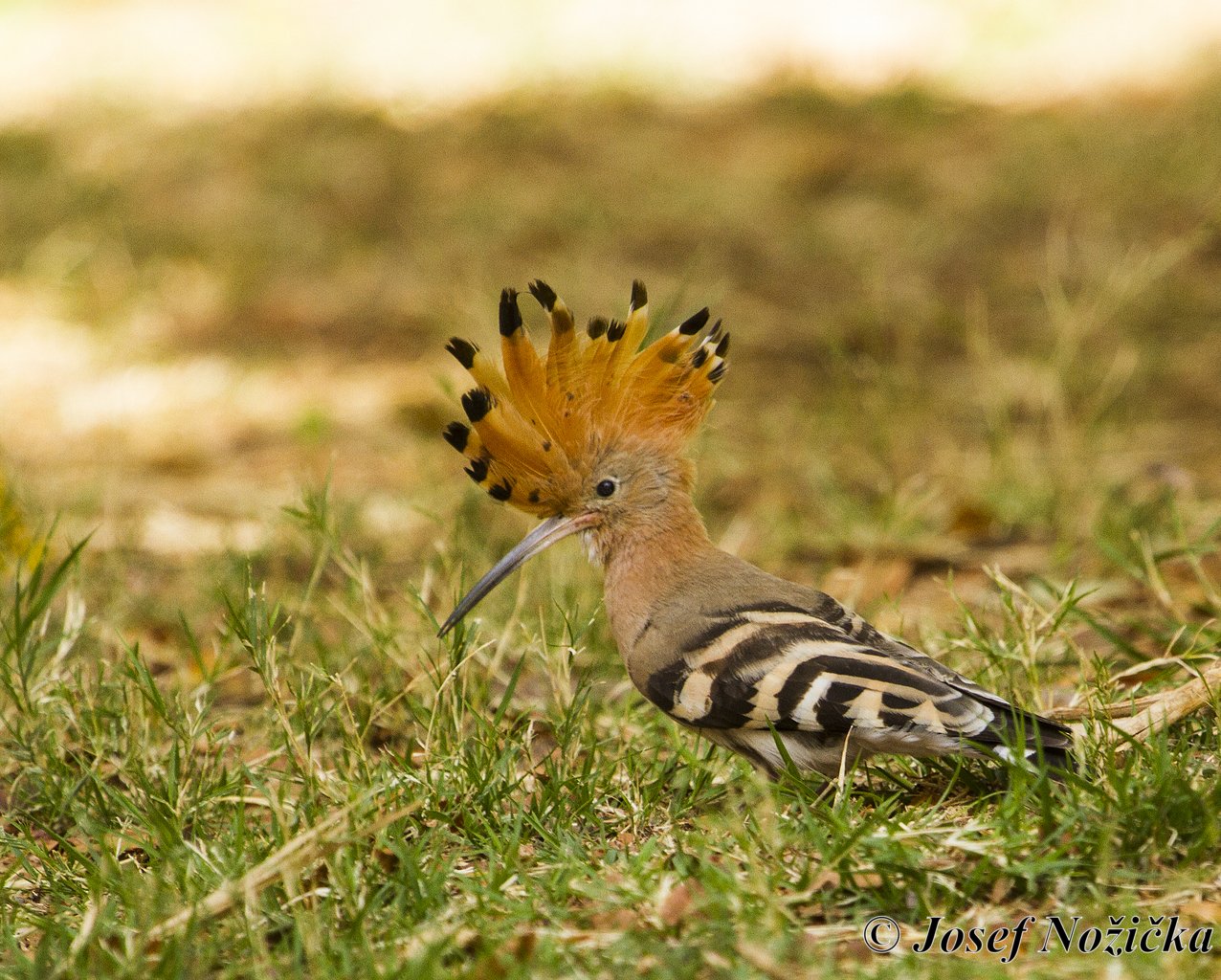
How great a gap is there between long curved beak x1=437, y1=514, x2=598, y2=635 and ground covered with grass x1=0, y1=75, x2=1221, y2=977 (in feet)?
0.38

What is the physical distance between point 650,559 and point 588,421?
294 millimetres

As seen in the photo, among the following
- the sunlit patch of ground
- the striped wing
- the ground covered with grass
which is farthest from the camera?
the sunlit patch of ground

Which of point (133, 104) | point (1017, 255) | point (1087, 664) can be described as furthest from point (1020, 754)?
point (133, 104)

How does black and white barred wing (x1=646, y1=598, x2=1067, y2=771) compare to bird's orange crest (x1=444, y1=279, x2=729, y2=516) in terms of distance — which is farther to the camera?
bird's orange crest (x1=444, y1=279, x2=729, y2=516)

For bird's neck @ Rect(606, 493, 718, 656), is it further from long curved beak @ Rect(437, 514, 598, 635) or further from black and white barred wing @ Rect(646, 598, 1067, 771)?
black and white barred wing @ Rect(646, 598, 1067, 771)

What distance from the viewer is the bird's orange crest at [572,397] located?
2896mm

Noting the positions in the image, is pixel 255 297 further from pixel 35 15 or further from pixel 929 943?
pixel 35 15

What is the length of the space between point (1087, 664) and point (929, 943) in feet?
2.90

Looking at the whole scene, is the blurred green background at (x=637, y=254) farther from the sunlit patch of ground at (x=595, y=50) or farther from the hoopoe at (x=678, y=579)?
the hoopoe at (x=678, y=579)

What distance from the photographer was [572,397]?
2.95 meters

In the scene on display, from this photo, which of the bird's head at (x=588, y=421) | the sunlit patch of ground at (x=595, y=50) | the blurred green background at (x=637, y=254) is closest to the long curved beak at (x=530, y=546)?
the bird's head at (x=588, y=421)

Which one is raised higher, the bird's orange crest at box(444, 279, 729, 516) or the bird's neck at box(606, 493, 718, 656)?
the bird's orange crest at box(444, 279, 729, 516)

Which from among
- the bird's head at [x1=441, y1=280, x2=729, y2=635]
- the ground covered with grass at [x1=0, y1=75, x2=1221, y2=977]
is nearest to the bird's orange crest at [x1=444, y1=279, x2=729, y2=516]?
the bird's head at [x1=441, y1=280, x2=729, y2=635]

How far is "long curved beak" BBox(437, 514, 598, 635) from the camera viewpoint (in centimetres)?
295
